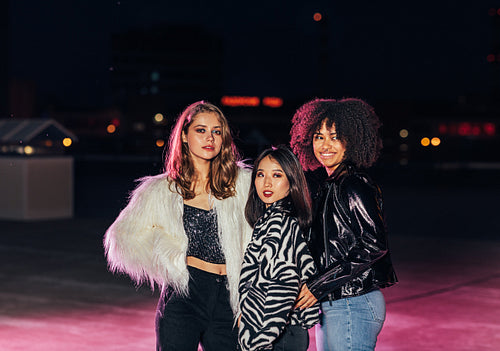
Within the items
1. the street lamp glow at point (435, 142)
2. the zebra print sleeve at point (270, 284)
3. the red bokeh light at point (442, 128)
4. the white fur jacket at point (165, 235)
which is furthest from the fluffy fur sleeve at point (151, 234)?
the red bokeh light at point (442, 128)

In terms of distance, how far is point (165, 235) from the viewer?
12.1ft

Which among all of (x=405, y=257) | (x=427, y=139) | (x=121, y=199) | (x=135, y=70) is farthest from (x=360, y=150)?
(x=135, y=70)

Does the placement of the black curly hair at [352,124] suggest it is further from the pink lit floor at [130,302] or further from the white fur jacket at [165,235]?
the pink lit floor at [130,302]

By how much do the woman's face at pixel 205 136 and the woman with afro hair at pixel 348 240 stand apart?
0.54 metres

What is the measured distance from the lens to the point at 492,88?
319 ft

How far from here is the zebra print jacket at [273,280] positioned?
3.16 metres

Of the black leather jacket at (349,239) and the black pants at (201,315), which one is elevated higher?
the black leather jacket at (349,239)

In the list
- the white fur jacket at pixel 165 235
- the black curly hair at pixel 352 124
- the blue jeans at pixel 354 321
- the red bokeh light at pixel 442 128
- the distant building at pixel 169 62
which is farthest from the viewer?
the distant building at pixel 169 62

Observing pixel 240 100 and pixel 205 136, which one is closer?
pixel 205 136

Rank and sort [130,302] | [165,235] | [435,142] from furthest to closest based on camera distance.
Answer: [435,142] < [130,302] < [165,235]

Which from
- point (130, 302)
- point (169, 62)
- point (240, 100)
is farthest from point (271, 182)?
point (169, 62)

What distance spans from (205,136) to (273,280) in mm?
890

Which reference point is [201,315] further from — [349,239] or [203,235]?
[349,239]

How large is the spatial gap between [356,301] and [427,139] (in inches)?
2020
